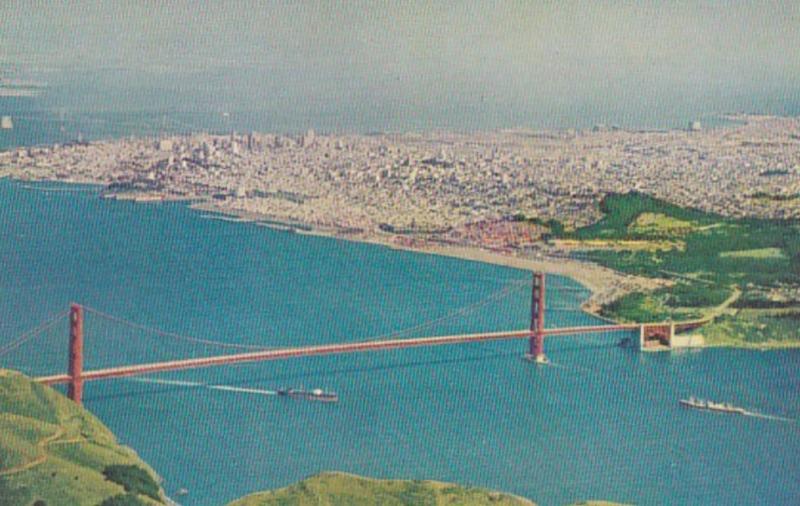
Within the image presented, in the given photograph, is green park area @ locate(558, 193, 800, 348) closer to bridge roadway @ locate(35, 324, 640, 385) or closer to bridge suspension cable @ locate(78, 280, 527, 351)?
bridge roadway @ locate(35, 324, 640, 385)

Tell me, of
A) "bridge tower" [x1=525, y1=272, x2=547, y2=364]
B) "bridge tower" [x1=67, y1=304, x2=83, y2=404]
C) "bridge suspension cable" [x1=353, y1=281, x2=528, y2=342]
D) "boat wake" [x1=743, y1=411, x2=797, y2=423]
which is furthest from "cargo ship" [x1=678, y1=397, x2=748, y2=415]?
"bridge tower" [x1=67, y1=304, x2=83, y2=404]

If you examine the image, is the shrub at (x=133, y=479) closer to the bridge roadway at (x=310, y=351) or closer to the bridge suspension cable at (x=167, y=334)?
the bridge roadway at (x=310, y=351)

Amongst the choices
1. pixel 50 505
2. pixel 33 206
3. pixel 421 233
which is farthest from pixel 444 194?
pixel 50 505

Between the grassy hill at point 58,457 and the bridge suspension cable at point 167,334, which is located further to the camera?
the bridge suspension cable at point 167,334

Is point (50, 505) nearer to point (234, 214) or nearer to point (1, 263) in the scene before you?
point (1, 263)

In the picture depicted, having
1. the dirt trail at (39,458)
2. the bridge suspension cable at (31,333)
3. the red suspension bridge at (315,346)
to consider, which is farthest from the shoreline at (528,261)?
the dirt trail at (39,458)

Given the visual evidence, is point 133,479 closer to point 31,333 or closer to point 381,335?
point 31,333

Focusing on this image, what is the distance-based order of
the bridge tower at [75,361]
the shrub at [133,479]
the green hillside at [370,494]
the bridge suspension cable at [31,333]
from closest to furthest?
the shrub at [133,479], the green hillside at [370,494], the bridge tower at [75,361], the bridge suspension cable at [31,333]
